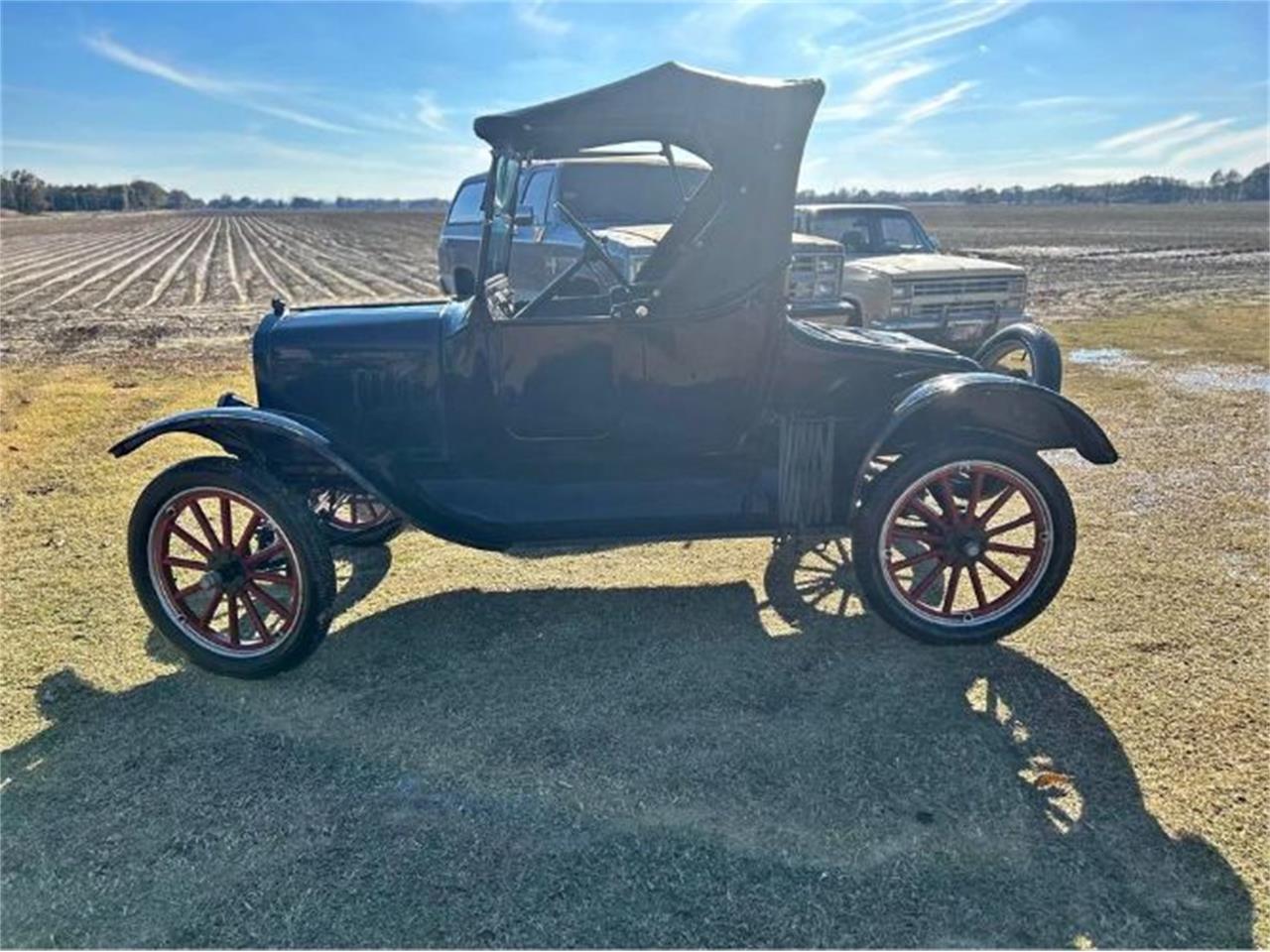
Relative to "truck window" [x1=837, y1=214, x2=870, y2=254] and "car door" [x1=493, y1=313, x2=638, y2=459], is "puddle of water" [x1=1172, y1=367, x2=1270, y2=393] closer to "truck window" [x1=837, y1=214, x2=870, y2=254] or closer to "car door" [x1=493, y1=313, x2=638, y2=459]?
"truck window" [x1=837, y1=214, x2=870, y2=254]

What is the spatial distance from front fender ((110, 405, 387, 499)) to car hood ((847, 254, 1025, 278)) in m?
7.53

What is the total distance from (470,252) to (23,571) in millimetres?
6786

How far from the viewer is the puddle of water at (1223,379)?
8.74 m

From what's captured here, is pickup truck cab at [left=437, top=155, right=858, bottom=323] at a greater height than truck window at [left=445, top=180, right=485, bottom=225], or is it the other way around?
truck window at [left=445, top=180, right=485, bottom=225]

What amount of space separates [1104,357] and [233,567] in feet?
34.5

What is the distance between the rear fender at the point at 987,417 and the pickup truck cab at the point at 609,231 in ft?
5.08

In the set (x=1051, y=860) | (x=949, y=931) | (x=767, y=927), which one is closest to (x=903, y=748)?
(x=1051, y=860)

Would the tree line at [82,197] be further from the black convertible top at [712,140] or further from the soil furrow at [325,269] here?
the black convertible top at [712,140]

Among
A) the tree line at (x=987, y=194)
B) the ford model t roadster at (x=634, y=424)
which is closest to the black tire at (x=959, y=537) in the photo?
the ford model t roadster at (x=634, y=424)

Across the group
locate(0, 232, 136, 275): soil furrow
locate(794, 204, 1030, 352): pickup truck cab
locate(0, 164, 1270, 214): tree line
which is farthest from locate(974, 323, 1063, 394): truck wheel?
locate(0, 164, 1270, 214): tree line

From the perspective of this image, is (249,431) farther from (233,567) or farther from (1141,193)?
(1141,193)

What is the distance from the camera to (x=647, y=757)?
10.5 feet

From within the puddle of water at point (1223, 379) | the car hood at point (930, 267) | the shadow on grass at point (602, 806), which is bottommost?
the shadow on grass at point (602, 806)

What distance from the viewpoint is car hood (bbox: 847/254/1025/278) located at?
9.66 m
